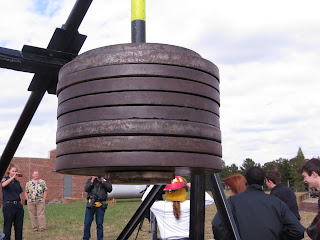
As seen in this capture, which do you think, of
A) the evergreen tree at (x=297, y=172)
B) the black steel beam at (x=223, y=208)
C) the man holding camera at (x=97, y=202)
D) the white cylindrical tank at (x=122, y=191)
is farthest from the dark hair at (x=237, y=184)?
the evergreen tree at (x=297, y=172)

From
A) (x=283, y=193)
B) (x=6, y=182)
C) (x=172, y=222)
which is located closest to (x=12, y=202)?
(x=6, y=182)

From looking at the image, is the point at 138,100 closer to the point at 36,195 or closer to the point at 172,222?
the point at 172,222

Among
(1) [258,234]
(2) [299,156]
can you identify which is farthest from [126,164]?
(2) [299,156]

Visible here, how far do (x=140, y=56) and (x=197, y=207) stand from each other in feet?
7.87

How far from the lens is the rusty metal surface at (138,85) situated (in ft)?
5.91

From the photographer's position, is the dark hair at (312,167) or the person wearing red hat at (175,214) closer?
the dark hair at (312,167)

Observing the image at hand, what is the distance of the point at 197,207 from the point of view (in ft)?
12.7

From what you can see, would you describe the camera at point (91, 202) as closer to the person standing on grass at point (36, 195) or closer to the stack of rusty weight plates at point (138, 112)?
the person standing on grass at point (36, 195)

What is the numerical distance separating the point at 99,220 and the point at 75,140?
6.37 metres

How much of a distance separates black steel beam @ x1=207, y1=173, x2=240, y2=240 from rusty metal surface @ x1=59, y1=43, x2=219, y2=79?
1.71m

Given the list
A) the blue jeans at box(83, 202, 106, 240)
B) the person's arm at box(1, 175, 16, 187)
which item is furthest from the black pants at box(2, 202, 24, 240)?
the blue jeans at box(83, 202, 106, 240)

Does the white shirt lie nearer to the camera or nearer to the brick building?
the camera

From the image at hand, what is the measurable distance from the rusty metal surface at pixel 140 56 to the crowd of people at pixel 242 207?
1796 millimetres

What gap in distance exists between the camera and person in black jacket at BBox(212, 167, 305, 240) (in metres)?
3.43
